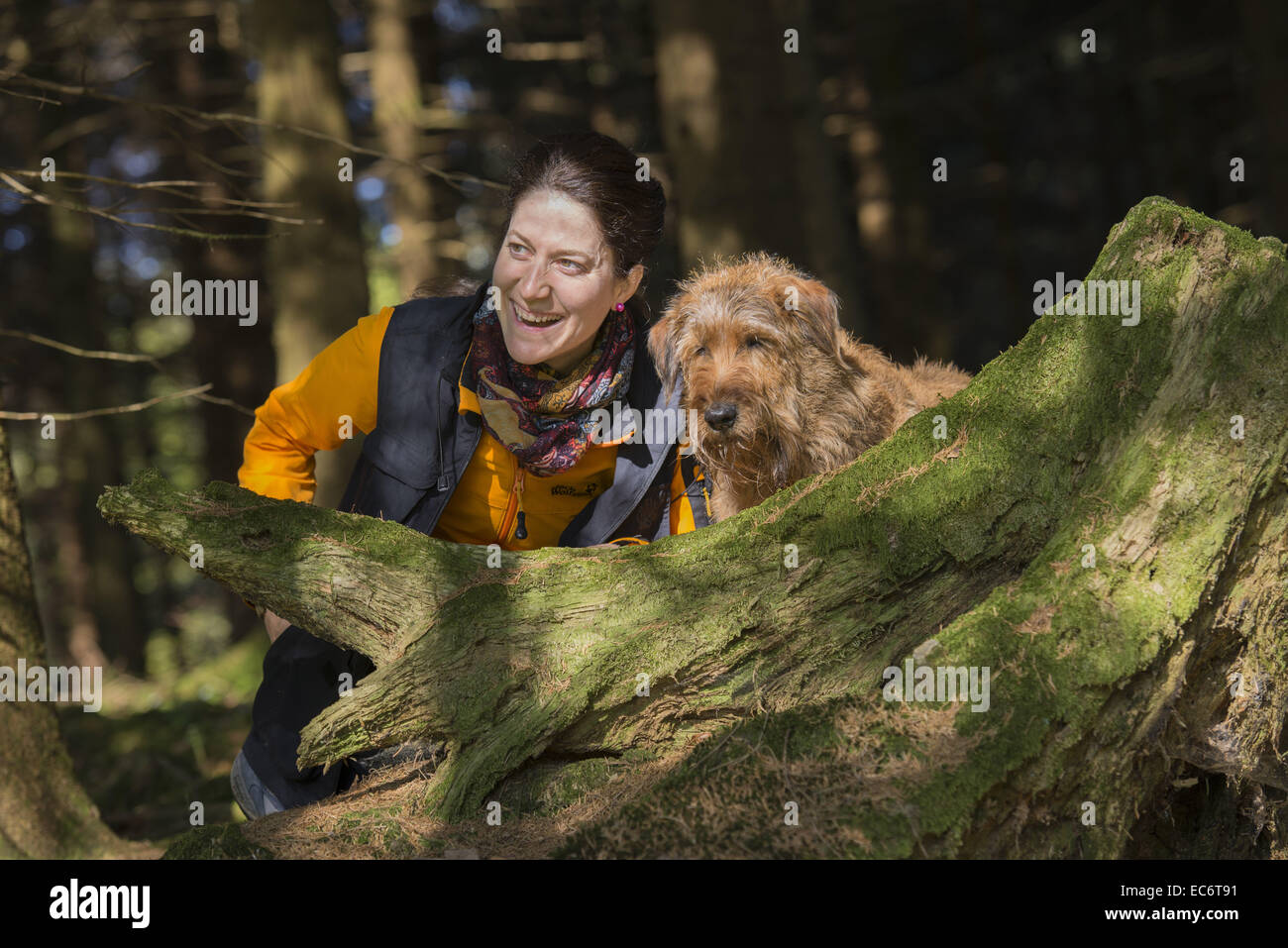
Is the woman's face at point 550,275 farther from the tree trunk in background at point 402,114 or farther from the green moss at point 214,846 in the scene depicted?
the tree trunk in background at point 402,114

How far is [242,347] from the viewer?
1249 centimetres

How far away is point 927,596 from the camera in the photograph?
134 inches

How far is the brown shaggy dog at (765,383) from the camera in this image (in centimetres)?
433

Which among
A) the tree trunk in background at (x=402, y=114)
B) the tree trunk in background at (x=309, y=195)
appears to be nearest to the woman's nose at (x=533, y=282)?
the tree trunk in background at (x=309, y=195)

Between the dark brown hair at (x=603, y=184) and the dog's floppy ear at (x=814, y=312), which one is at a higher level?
the dark brown hair at (x=603, y=184)

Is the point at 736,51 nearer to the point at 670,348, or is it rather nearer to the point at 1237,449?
the point at 670,348

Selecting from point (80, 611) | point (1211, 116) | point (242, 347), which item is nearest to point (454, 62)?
point (242, 347)

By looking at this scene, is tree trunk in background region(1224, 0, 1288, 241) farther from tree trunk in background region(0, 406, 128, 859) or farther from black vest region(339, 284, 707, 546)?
tree trunk in background region(0, 406, 128, 859)

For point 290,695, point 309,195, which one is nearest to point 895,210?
point 309,195

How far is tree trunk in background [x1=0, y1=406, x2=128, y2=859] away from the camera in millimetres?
4852

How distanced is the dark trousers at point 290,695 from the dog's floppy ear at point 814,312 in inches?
89.5

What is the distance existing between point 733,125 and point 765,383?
3.73 metres

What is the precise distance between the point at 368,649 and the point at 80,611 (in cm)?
1497

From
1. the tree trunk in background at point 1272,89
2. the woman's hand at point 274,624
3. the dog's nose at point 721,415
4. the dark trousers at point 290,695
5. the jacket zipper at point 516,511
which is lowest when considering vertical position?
the dark trousers at point 290,695
